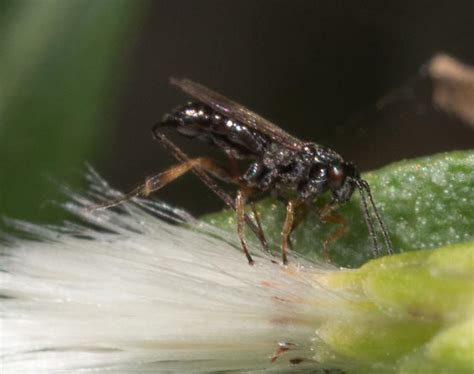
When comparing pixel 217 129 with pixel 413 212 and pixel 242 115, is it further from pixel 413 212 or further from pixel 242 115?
pixel 413 212

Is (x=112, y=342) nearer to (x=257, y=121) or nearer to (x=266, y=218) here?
(x=266, y=218)

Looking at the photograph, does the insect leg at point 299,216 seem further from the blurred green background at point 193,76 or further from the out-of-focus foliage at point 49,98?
the out-of-focus foliage at point 49,98

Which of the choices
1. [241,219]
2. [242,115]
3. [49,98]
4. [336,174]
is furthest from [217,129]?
[49,98]

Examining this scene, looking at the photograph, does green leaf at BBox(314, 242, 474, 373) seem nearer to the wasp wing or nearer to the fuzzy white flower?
the fuzzy white flower

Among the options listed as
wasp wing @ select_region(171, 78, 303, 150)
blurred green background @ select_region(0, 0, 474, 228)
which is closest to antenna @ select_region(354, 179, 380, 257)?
wasp wing @ select_region(171, 78, 303, 150)

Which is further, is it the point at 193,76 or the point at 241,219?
the point at 193,76

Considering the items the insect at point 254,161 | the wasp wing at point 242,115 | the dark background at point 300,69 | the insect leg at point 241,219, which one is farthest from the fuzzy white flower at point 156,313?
the dark background at point 300,69
